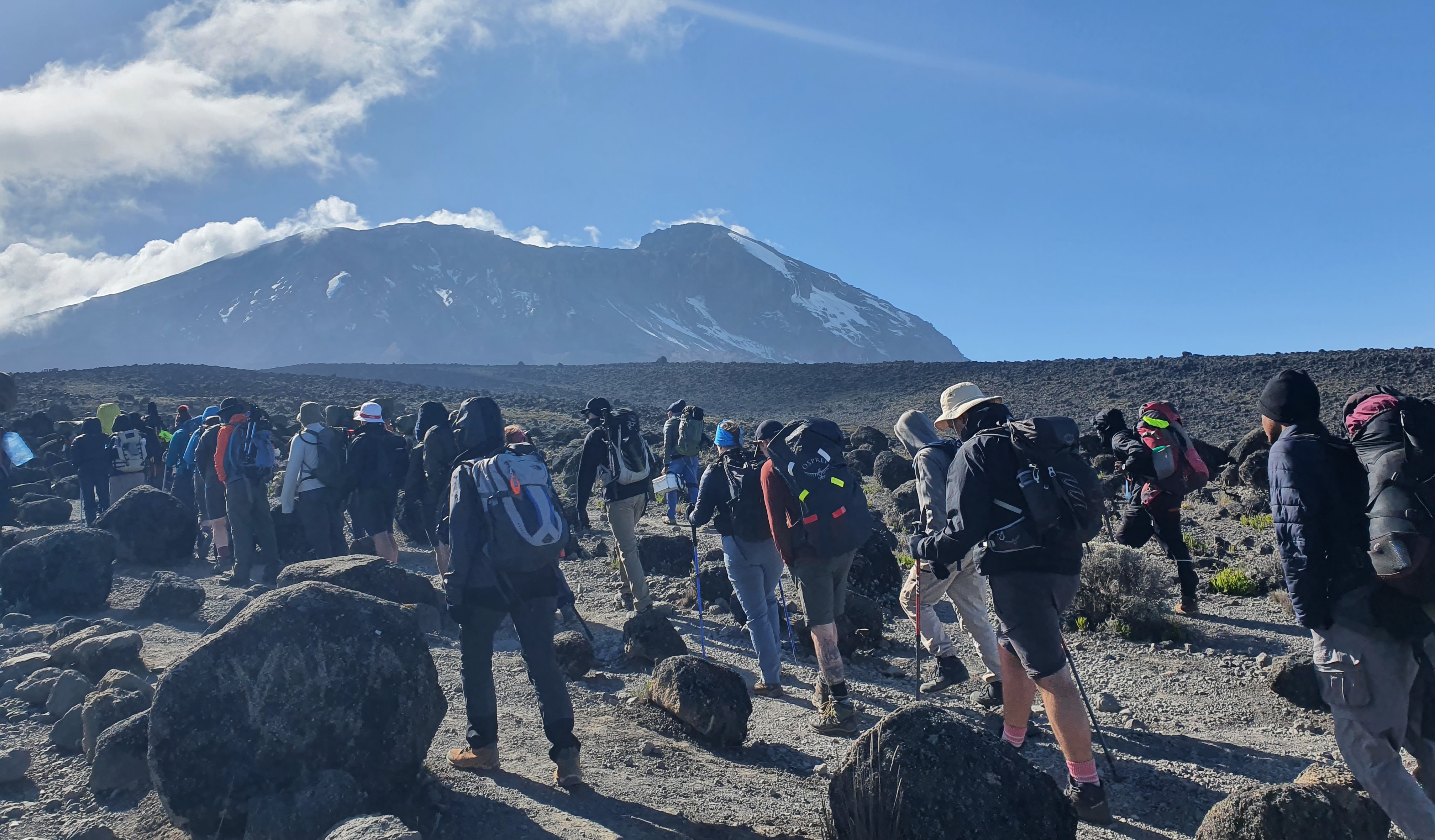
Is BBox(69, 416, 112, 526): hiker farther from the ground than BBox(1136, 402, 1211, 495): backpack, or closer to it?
closer to it

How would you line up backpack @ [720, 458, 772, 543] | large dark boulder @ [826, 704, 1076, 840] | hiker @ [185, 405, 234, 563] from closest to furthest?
large dark boulder @ [826, 704, 1076, 840]
backpack @ [720, 458, 772, 543]
hiker @ [185, 405, 234, 563]

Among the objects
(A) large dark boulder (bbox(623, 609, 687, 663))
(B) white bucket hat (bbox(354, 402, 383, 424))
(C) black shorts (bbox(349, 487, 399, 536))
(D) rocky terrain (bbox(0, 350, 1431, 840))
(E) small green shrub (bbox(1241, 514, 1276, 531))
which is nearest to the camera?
(D) rocky terrain (bbox(0, 350, 1431, 840))

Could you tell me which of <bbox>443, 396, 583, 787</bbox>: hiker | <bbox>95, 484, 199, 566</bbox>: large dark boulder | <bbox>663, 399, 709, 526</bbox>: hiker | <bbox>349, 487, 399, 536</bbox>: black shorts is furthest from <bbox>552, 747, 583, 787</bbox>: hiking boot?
<bbox>95, 484, 199, 566</bbox>: large dark boulder

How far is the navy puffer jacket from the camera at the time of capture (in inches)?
124

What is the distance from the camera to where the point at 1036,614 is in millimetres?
3822

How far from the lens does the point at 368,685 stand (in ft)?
13.1

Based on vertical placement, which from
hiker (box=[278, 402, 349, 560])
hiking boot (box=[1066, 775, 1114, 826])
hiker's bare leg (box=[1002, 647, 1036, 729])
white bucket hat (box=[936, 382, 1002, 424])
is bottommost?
hiking boot (box=[1066, 775, 1114, 826])

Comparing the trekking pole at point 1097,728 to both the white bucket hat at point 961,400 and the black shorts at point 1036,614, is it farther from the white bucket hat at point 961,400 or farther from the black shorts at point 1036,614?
the white bucket hat at point 961,400

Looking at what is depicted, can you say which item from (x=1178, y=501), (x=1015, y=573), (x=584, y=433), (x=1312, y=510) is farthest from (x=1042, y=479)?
(x=584, y=433)

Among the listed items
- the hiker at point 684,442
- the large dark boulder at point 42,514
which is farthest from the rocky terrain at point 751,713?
the large dark boulder at point 42,514

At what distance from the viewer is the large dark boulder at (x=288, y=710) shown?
12.1ft

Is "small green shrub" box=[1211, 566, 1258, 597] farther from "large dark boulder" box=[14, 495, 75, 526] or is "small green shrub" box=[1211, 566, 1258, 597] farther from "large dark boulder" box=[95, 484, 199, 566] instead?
"large dark boulder" box=[14, 495, 75, 526]

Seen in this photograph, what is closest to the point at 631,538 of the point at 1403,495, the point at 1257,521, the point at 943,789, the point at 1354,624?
the point at 943,789

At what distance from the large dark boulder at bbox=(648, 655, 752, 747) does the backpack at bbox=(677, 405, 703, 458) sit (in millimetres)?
7374
